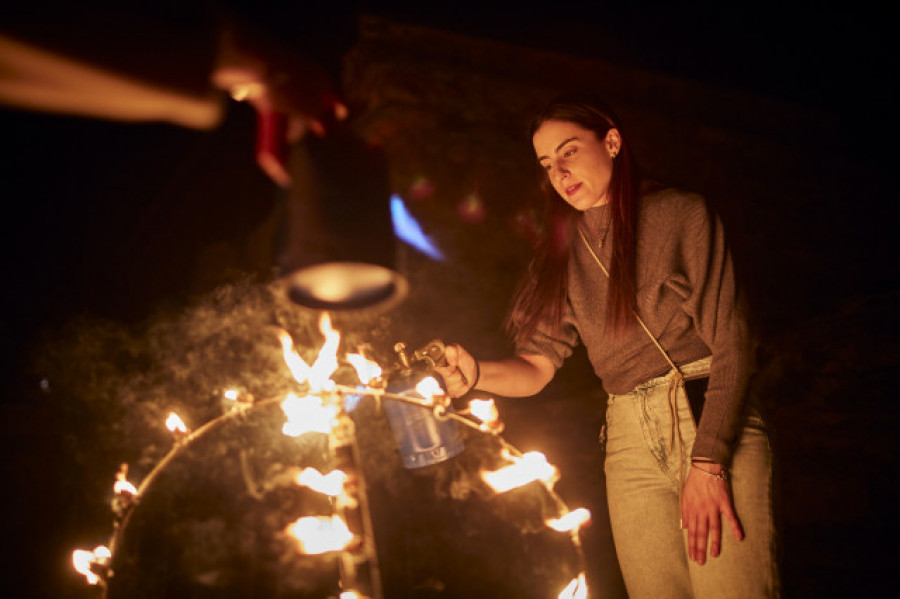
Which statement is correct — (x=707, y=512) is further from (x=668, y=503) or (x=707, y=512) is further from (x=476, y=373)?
(x=476, y=373)

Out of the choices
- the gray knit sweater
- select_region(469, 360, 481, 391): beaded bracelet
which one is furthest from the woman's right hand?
the gray knit sweater

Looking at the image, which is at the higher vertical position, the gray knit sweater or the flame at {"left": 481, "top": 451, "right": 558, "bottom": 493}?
the gray knit sweater

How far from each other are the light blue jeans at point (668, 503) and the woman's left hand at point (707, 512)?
0.03 m

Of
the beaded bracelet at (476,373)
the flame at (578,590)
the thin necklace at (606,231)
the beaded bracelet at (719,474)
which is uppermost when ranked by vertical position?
the thin necklace at (606,231)

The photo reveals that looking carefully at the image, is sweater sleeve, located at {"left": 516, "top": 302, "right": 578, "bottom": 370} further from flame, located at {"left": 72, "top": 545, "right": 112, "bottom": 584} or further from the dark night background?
flame, located at {"left": 72, "top": 545, "right": 112, "bottom": 584}

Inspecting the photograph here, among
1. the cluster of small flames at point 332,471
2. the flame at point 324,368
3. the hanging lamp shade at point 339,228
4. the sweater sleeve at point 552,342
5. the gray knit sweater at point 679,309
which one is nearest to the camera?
the hanging lamp shade at point 339,228

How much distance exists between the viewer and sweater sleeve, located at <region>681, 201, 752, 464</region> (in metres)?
1.82

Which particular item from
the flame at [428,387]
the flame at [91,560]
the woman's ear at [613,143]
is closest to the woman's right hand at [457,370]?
the flame at [428,387]

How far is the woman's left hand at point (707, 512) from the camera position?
5.92 ft

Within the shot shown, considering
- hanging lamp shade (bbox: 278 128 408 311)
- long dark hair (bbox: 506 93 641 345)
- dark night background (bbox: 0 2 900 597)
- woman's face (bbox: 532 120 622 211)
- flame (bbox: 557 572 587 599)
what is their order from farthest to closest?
1. dark night background (bbox: 0 2 900 597)
2. woman's face (bbox: 532 120 622 211)
3. long dark hair (bbox: 506 93 641 345)
4. flame (bbox: 557 572 587 599)
5. hanging lamp shade (bbox: 278 128 408 311)

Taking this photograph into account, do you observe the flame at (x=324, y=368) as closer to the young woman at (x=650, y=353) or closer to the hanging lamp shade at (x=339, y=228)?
the hanging lamp shade at (x=339, y=228)

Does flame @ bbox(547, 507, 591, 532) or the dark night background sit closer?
flame @ bbox(547, 507, 591, 532)

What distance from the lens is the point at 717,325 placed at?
1.89 meters

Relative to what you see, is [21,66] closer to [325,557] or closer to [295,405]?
[295,405]
